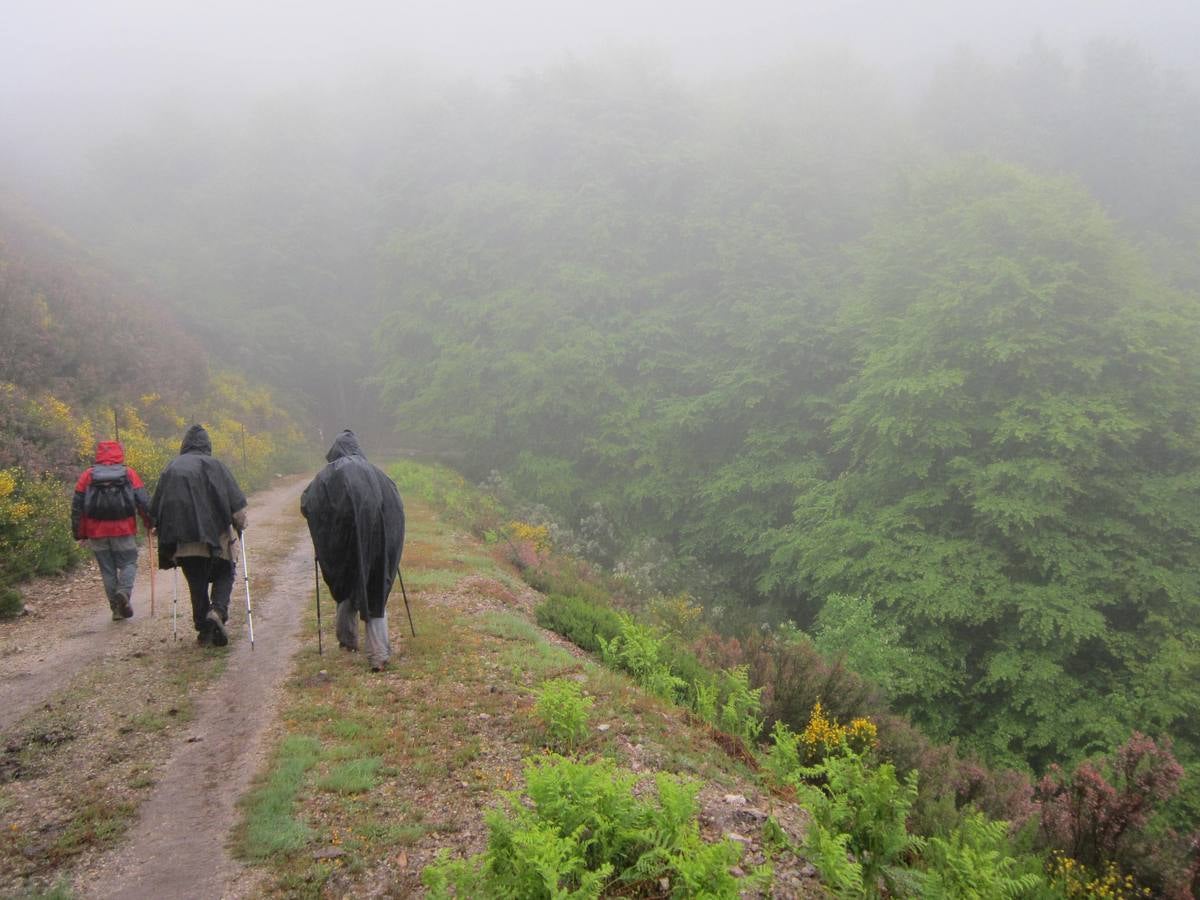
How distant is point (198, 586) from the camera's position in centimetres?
734

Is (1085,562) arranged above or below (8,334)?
below

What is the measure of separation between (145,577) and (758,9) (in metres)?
70.5

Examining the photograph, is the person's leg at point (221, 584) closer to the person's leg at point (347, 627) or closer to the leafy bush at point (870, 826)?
the person's leg at point (347, 627)

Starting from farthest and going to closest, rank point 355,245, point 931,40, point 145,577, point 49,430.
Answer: point 931,40
point 355,245
point 49,430
point 145,577

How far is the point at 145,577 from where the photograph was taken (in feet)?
34.1

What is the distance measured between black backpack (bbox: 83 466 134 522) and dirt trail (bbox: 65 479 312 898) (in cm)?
144

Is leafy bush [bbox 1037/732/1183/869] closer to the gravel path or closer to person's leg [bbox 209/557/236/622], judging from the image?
the gravel path

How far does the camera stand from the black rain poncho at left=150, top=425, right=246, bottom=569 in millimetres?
7102

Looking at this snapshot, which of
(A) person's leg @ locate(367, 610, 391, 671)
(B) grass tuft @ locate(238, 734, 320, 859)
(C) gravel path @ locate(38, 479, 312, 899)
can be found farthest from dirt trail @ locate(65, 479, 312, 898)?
(A) person's leg @ locate(367, 610, 391, 671)

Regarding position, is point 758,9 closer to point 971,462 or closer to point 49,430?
point 971,462

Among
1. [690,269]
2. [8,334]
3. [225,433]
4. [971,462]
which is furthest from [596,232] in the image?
[8,334]

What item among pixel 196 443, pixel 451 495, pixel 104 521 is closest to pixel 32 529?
pixel 104 521

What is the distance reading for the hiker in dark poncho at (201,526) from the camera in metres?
7.11

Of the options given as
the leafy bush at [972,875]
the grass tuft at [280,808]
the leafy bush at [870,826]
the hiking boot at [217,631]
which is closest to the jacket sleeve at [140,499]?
the hiking boot at [217,631]
